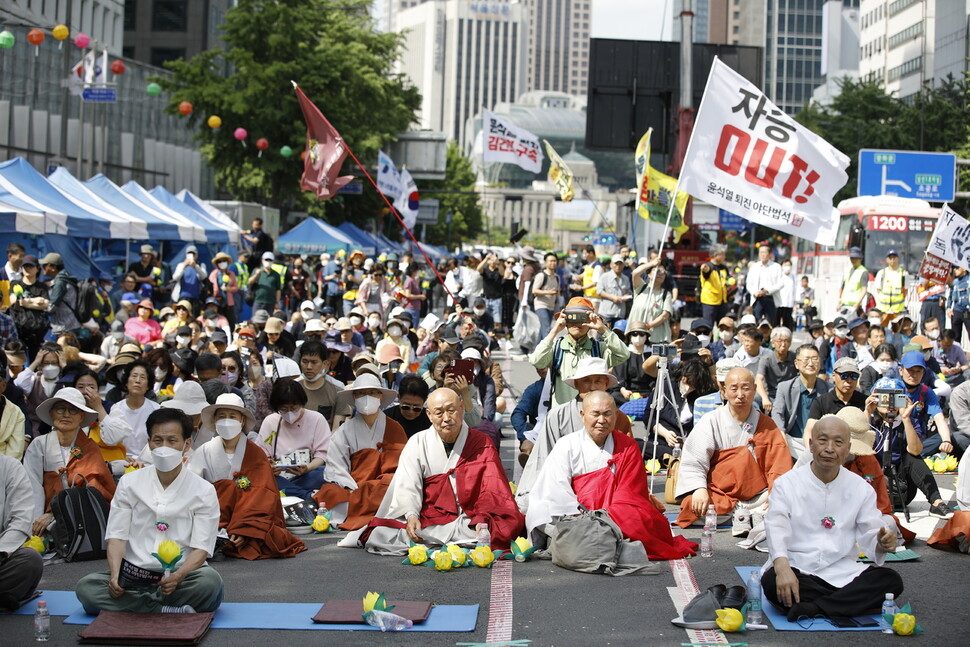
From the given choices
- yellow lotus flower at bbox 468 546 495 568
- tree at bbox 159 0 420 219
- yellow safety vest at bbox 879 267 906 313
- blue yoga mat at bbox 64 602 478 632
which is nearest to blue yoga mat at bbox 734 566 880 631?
blue yoga mat at bbox 64 602 478 632

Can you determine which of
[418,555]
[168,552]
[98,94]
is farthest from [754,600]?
[98,94]

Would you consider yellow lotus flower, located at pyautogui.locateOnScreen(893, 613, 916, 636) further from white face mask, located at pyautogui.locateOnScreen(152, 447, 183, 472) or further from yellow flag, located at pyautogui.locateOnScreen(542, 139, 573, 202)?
yellow flag, located at pyautogui.locateOnScreen(542, 139, 573, 202)

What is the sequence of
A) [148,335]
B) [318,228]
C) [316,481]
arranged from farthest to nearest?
[318,228] < [148,335] < [316,481]

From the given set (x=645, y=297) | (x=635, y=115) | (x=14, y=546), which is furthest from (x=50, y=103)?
(x=14, y=546)

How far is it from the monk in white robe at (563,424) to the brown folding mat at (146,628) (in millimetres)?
2861

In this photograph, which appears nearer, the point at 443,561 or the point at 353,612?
the point at 353,612

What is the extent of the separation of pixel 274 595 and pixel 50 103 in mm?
34895

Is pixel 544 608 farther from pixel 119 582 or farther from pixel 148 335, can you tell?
pixel 148 335

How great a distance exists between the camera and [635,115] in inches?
1448

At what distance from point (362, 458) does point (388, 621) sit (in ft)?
10.6

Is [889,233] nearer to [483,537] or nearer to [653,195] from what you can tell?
[653,195]

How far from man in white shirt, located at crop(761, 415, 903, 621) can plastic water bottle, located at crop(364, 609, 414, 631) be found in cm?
194

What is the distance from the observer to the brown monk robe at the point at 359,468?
30.0ft

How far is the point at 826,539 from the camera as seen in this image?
21.8ft
